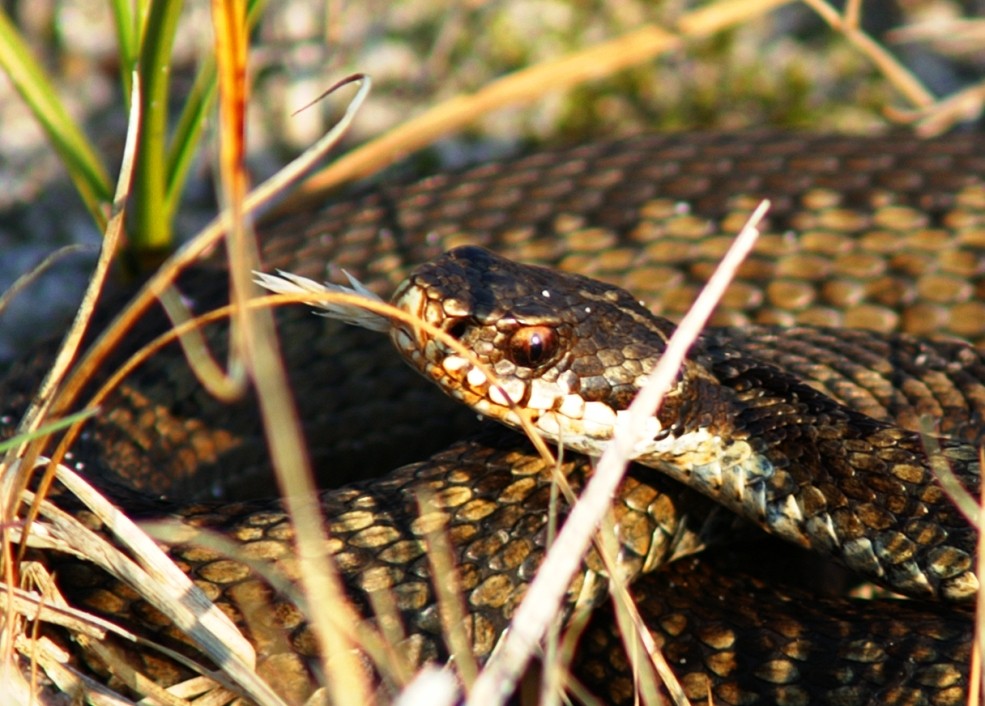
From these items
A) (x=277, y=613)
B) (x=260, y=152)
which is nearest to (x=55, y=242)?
(x=260, y=152)

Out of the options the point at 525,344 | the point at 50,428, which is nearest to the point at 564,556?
the point at 525,344

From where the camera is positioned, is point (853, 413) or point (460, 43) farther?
point (460, 43)

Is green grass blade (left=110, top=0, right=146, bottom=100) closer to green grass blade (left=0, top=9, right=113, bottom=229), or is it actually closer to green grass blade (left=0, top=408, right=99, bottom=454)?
green grass blade (left=0, top=9, right=113, bottom=229)

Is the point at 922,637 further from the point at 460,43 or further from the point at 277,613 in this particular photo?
the point at 460,43

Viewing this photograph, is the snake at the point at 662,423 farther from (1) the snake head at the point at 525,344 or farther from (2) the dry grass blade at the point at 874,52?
(2) the dry grass blade at the point at 874,52

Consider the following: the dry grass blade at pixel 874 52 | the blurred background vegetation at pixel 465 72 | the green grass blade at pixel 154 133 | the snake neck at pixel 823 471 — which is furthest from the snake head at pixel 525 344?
the blurred background vegetation at pixel 465 72

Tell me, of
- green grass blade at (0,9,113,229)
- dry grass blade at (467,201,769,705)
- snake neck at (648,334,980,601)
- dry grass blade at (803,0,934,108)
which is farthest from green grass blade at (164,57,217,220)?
dry grass blade at (467,201,769,705)

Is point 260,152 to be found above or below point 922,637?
above

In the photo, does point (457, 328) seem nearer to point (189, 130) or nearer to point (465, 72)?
point (189, 130)
